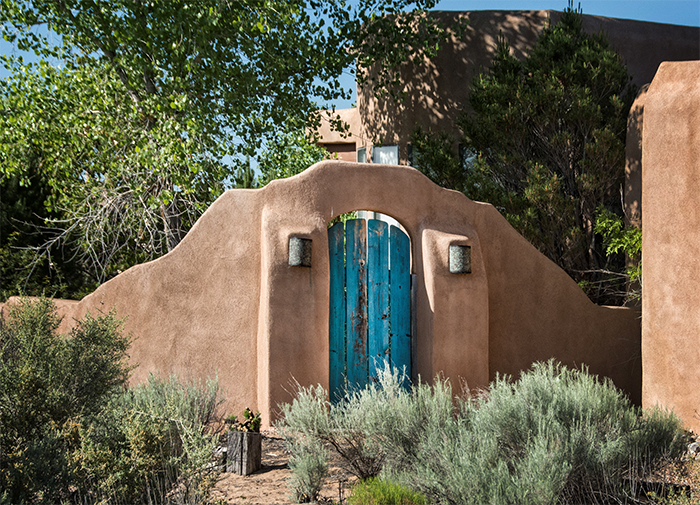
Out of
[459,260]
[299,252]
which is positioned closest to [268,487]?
[299,252]

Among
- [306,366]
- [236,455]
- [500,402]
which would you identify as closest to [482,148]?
[306,366]

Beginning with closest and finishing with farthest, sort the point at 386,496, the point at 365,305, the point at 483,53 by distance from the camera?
the point at 386,496 → the point at 365,305 → the point at 483,53

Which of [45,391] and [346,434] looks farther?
[346,434]

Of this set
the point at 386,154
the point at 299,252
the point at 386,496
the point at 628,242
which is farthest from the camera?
the point at 386,154

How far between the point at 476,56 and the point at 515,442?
8.29 meters

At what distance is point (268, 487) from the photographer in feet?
15.9

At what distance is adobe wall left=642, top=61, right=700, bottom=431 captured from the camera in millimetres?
5484

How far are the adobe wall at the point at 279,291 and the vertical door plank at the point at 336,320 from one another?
284mm

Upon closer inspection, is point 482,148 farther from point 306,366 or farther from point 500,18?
point 306,366

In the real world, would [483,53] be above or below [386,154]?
above

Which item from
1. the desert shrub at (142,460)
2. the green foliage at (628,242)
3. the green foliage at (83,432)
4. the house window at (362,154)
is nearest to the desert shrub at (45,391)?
the green foliage at (83,432)

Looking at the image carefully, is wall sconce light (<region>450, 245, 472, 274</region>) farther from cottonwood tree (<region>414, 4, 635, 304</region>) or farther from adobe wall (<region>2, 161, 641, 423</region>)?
cottonwood tree (<region>414, 4, 635, 304</region>)

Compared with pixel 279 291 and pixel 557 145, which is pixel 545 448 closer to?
pixel 279 291

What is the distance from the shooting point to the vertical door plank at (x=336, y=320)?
21.6 feet
